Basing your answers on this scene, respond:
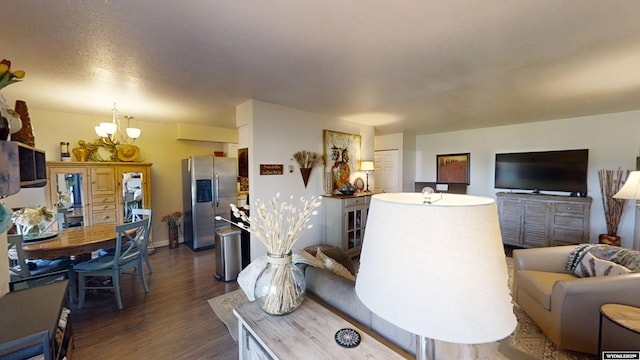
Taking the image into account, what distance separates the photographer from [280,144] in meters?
3.40

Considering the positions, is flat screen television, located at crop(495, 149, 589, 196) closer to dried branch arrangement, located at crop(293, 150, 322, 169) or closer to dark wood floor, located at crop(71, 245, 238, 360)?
dried branch arrangement, located at crop(293, 150, 322, 169)

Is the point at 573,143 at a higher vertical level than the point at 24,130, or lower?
higher

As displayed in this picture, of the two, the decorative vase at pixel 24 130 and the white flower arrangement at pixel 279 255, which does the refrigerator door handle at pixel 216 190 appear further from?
the white flower arrangement at pixel 279 255

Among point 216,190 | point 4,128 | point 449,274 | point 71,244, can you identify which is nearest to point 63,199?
point 71,244

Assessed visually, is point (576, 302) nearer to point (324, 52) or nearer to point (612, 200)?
point (324, 52)

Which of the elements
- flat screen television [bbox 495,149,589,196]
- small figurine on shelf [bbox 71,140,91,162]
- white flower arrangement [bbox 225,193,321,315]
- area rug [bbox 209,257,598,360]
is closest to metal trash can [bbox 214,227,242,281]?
area rug [bbox 209,257,598,360]

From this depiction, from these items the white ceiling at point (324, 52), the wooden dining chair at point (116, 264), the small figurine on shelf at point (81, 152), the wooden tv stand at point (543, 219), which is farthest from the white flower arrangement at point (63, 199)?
the wooden tv stand at point (543, 219)

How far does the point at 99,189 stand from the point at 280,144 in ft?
9.92

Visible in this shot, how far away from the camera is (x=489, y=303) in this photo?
0.55 meters

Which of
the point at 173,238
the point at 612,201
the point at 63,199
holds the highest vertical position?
the point at 63,199

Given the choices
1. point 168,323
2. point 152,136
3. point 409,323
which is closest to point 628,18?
point 409,323

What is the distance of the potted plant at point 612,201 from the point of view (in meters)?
3.67

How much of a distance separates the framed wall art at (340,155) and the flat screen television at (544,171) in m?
2.91

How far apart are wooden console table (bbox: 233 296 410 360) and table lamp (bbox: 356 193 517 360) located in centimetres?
53
